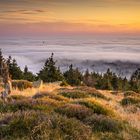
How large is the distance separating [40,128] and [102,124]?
99.6 inches

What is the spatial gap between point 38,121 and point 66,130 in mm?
659

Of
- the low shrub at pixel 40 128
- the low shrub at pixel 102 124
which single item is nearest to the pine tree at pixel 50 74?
the low shrub at pixel 102 124

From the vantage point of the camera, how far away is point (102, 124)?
10453 mm

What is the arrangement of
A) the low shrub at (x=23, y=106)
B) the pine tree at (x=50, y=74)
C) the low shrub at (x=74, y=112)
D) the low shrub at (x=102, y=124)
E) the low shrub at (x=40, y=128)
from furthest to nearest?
the pine tree at (x=50, y=74) < the low shrub at (x=23, y=106) < the low shrub at (x=74, y=112) < the low shrub at (x=102, y=124) < the low shrub at (x=40, y=128)

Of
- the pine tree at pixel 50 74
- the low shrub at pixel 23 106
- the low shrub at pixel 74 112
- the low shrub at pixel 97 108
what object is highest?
the low shrub at pixel 23 106

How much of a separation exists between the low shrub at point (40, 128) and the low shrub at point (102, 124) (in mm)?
972

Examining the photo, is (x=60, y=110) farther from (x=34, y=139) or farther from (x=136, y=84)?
(x=136, y=84)

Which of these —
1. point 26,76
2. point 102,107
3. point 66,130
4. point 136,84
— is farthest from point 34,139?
point 136,84

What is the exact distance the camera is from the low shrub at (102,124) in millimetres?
10172

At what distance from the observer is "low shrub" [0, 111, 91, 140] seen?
27.3 feet

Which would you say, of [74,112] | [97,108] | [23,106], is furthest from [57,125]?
[97,108]

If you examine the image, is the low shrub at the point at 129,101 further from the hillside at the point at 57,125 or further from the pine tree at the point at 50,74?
the pine tree at the point at 50,74

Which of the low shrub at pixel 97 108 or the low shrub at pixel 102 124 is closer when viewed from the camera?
the low shrub at pixel 102 124

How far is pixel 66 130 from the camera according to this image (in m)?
8.82
